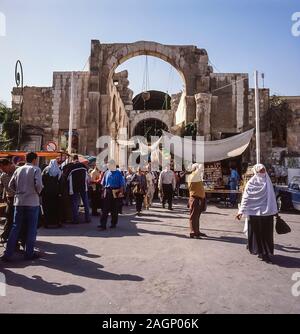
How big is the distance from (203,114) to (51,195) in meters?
12.6

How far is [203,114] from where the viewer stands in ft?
63.2

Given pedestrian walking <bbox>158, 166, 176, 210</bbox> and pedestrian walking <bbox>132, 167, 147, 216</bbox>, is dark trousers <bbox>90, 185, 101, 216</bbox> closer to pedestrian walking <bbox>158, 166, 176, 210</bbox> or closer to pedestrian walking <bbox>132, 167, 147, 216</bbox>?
pedestrian walking <bbox>132, 167, 147, 216</bbox>

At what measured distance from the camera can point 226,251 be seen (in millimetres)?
6215

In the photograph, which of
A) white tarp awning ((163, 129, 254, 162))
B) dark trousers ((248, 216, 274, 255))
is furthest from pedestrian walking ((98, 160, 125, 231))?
white tarp awning ((163, 129, 254, 162))

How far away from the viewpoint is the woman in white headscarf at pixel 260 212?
5.78 m

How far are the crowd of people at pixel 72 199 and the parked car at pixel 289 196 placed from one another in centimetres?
537

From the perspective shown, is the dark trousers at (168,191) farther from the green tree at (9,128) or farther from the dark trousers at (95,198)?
the green tree at (9,128)

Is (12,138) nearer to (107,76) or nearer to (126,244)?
(107,76)

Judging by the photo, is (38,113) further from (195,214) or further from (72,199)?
(195,214)

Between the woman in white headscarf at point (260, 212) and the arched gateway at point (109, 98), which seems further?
the arched gateway at point (109, 98)

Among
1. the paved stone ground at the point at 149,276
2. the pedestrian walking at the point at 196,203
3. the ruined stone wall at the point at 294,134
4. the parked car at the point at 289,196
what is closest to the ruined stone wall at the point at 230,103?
the ruined stone wall at the point at 294,134

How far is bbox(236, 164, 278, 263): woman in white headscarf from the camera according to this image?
5777 mm

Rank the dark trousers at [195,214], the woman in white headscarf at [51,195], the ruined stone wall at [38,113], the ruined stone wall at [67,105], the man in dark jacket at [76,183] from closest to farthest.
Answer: the dark trousers at [195,214] < the woman in white headscarf at [51,195] < the man in dark jacket at [76,183] < the ruined stone wall at [67,105] < the ruined stone wall at [38,113]

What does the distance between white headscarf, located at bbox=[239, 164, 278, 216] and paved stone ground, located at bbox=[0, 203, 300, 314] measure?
2.59 feet
